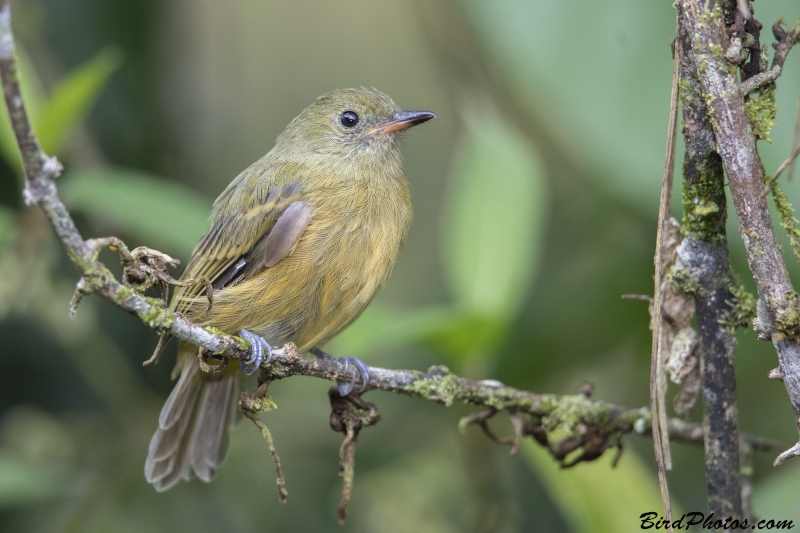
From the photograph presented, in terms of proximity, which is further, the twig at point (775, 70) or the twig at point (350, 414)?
the twig at point (350, 414)

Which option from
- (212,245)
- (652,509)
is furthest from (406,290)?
(652,509)

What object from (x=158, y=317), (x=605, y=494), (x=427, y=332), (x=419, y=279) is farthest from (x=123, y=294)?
(x=419, y=279)

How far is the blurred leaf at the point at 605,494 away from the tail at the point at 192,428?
132 centimetres

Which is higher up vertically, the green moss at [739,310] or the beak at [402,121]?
the beak at [402,121]

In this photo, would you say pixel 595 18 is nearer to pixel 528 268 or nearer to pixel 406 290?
pixel 528 268

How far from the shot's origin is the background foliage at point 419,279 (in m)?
3.16

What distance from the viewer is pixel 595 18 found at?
3.27m

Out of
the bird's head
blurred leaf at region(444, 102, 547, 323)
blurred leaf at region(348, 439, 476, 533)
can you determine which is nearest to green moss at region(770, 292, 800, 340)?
blurred leaf at region(444, 102, 547, 323)

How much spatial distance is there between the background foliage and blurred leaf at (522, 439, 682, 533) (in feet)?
0.03

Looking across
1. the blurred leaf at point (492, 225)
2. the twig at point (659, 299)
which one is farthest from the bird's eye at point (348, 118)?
the twig at point (659, 299)

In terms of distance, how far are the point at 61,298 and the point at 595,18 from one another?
2.67 meters

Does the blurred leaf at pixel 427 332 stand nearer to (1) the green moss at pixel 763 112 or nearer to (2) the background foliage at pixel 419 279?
(2) the background foliage at pixel 419 279

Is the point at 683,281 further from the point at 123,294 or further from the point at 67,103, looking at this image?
the point at 67,103

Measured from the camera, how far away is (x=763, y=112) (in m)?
1.78
